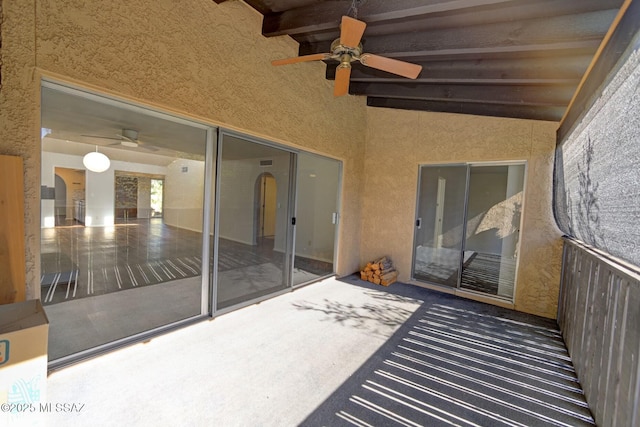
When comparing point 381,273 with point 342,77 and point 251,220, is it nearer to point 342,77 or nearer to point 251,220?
point 251,220

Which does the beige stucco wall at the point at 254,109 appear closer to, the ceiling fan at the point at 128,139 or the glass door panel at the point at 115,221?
the glass door panel at the point at 115,221

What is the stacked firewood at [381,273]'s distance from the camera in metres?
4.65

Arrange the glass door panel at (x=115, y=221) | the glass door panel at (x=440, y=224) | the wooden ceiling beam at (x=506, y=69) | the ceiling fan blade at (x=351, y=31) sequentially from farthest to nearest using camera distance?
the glass door panel at (x=440, y=224) < the wooden ceiling beam at (x=506, y=69) < the glass door panel at (x=115, y=221) < the ceiling fan blade at (x=351, y=31)

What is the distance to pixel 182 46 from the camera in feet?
7.98

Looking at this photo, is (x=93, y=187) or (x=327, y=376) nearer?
(x=327, y=376)

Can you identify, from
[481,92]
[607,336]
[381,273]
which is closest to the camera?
[607,336]

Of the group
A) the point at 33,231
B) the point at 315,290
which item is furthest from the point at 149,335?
the point at 315,290

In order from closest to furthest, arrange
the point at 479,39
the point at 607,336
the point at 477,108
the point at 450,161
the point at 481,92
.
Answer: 1. the point at 607,336
2. the point at 479,39
3. the point at 481,92
4. the point at 477,108
5. the point at 450,161

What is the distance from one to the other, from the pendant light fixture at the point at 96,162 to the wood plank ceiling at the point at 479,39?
1850mm

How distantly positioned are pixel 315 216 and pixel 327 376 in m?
2.67

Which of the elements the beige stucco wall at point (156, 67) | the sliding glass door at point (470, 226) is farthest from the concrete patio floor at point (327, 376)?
the sliding glass door at point (470, 226)

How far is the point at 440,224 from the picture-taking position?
4570 millimetres

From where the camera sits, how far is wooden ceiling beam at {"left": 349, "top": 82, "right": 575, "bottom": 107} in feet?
10.6

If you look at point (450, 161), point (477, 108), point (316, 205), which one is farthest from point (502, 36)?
point (316, 205)
